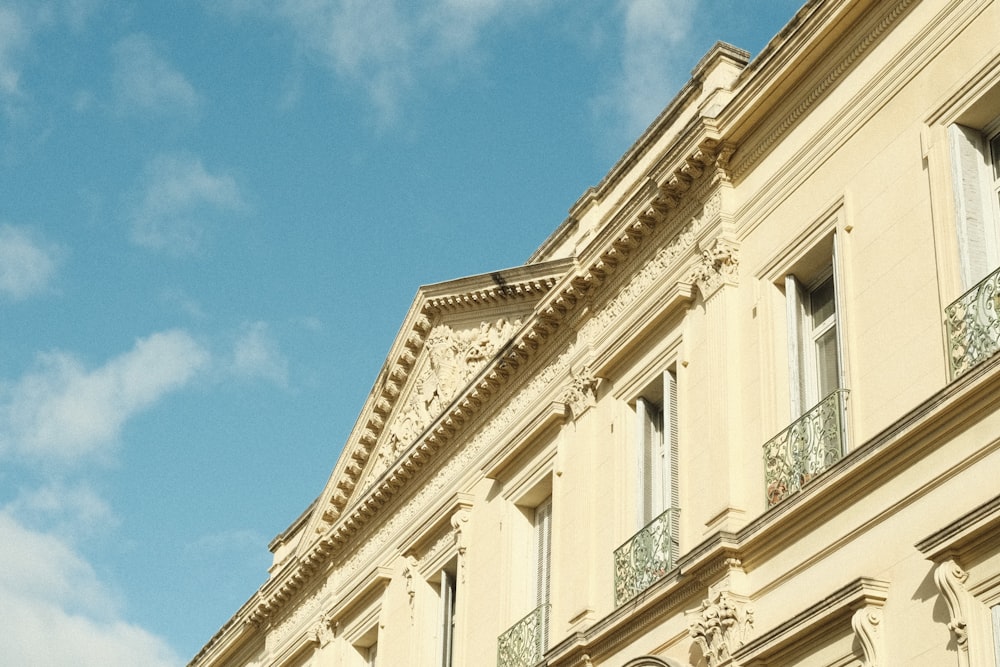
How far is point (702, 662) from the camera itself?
12.8 metres

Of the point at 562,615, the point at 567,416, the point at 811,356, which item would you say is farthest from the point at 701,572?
the point at 567,416

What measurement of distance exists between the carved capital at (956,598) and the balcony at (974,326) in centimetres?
142

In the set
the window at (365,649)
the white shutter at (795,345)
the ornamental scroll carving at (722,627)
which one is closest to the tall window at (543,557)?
the ornamental scroll carving at (722,627)

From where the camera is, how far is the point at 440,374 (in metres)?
20.8

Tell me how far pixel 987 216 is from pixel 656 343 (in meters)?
4.69

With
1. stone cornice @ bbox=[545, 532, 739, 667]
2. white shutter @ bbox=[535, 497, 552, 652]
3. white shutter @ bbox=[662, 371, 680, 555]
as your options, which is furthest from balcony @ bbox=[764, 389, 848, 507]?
white shutter @ bbox=[535, 497, 552, 652]

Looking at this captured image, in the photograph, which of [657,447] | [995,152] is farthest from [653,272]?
[995,152]

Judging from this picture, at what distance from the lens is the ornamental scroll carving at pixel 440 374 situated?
64.8ft

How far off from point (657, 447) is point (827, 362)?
9.36ft

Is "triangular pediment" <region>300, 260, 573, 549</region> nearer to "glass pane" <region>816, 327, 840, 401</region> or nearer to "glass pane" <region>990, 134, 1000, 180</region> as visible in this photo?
"glass pane" <region>816, 327, 840, 401</region>

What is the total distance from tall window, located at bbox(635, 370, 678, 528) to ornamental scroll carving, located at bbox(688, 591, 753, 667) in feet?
6.43

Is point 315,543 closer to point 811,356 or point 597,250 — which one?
point 597,250

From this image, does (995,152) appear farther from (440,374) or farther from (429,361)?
(429,361)

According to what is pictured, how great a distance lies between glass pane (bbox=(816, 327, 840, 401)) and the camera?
12984mm
